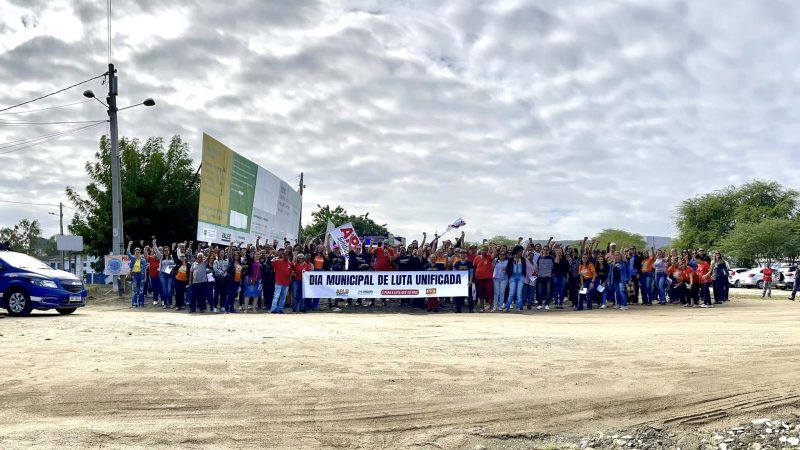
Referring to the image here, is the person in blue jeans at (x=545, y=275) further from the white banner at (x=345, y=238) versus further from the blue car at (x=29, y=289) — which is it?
the blue car at (x=29, y=289)

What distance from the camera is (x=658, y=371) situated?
891 cm

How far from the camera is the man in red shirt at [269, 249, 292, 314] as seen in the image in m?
19.0

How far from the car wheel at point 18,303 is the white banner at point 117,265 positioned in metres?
5.55

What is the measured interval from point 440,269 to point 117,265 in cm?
1095

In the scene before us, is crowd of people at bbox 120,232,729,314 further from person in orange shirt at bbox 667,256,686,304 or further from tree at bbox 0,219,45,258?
tree at bbox 0,219,45,258

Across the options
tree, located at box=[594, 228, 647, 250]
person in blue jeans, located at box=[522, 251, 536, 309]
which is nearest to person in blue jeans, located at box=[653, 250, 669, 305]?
person in blue jeans, located at box=[522, 251, 536, 309]

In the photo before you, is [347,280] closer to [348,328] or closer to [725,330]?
[348,328]

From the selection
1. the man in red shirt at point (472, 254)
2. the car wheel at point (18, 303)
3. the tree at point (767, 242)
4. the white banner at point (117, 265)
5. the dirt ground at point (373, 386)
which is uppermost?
the tree at point (767, 242)

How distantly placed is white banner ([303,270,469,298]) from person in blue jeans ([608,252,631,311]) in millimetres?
4803

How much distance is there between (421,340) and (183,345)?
409cm

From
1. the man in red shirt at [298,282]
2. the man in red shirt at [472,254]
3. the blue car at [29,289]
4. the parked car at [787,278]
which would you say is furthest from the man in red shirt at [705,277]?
the parked car at [787,278]

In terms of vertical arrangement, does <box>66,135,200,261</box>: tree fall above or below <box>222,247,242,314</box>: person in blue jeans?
above

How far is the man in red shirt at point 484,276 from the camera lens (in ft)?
64.2

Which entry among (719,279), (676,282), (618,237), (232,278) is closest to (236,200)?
(232,278)
